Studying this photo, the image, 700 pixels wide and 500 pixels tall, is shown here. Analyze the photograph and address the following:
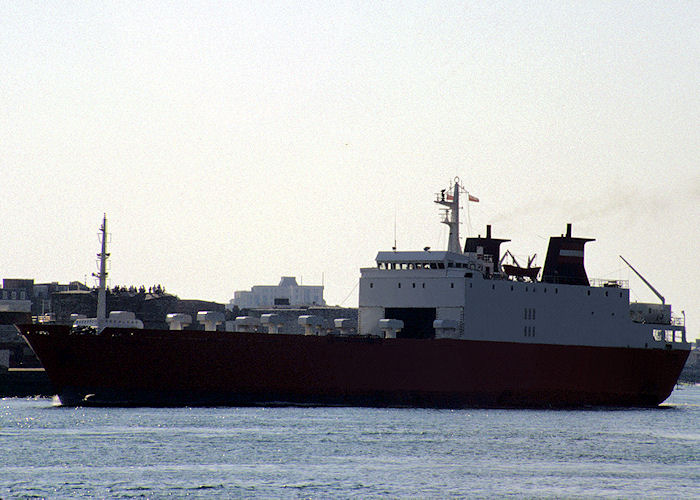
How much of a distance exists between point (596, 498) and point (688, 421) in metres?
25.3

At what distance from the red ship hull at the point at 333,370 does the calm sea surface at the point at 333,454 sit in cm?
103

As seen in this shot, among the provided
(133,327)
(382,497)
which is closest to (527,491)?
(382,497)

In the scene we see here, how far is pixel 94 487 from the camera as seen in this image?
3059 cm

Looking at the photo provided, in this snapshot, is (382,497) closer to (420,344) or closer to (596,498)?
(596,498)

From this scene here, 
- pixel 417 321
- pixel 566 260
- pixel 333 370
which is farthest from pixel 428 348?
pixel 566 260

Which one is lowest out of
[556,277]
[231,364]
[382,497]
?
[382,497]

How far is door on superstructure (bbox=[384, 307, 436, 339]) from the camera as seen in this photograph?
181 feet

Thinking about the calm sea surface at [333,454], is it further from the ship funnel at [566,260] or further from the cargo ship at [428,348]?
the ship funnel at [566,260]

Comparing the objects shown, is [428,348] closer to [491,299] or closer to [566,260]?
[491,299]

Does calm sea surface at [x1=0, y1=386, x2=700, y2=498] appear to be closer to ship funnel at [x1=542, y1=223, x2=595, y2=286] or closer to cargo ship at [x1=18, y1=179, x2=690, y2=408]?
cargo ship at [x1=18, y1=179, x2=690, y2=408]

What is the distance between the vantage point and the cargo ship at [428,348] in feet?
158

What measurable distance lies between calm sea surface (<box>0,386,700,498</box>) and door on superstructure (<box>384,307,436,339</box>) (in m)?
5.26

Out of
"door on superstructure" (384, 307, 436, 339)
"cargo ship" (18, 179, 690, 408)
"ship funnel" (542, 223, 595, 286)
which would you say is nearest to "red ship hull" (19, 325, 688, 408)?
"cargo ship" (18, 179, 690, 408)

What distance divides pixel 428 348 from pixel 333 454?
17042 millimetres
